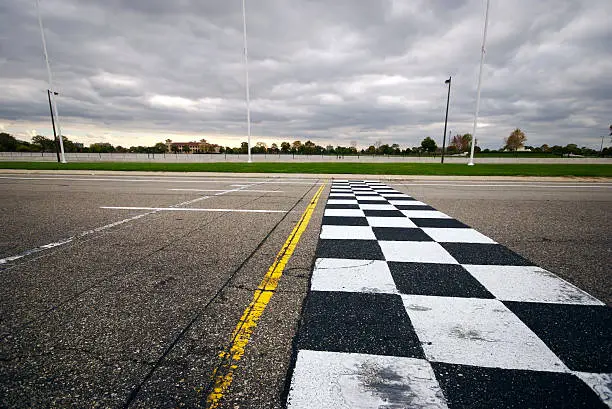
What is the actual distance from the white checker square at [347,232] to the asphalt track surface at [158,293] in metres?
0.23

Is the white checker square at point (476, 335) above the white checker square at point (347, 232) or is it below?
below

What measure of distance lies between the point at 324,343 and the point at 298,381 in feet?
1.09

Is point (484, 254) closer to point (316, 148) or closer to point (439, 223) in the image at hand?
point (439, 223)

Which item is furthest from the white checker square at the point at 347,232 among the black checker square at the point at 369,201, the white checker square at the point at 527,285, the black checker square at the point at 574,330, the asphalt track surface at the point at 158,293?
the black checker square at the point at 369,201

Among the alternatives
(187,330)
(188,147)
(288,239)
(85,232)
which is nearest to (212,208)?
(85,232)

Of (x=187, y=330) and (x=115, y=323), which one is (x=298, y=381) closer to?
(x=187, y=330)

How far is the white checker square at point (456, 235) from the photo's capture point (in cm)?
381

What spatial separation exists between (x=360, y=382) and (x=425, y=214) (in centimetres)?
463

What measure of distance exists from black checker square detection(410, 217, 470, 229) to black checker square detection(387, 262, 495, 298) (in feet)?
5.91

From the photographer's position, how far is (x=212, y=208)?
20.3ft

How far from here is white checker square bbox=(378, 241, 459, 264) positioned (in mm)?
3088

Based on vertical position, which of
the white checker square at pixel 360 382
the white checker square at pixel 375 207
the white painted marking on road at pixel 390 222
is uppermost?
the white checker square at pixel 375 207

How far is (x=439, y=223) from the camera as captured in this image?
478cm

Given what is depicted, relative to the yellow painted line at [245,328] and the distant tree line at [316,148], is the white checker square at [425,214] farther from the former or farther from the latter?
the distant tree line at [316,148]
